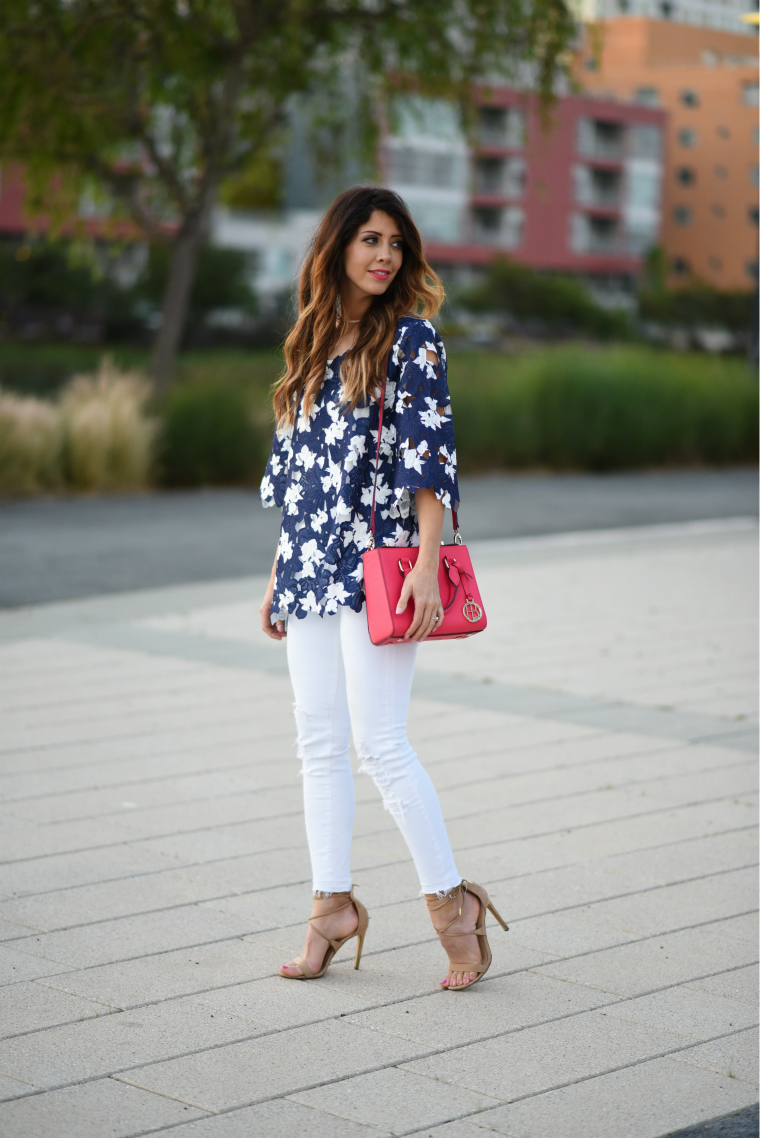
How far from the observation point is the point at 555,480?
18.5 metres

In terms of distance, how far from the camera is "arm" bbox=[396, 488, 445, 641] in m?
3.26

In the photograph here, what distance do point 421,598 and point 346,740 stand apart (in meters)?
0.55

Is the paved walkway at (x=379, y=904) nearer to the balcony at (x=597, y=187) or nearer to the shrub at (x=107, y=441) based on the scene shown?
the shrub at (x=107, y=441)

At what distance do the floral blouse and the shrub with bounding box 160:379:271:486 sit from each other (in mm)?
12509

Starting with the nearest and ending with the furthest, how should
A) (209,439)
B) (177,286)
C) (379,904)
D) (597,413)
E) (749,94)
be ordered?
1. (379,904)
2. (209,439)
3. (177,286)
4. (597,413)
5. (749,94)

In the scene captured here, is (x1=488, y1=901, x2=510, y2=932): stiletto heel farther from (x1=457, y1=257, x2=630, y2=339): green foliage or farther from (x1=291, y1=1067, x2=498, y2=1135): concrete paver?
(x1=457, y1=257, x2=630, y2=339): green foliage

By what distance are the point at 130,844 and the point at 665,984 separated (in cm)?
179

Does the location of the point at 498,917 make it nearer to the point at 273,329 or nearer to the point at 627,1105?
the point at 627,1105

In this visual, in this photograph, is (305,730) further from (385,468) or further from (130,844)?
(130,844)

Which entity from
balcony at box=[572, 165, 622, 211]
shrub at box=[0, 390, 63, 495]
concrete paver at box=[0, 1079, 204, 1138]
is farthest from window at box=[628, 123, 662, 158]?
concrete paver at box=[0, 1079, 204, 1138]

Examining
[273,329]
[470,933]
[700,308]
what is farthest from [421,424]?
[700,308]

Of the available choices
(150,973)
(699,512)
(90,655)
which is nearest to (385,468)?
(150,973)

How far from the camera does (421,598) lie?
3.26 metres

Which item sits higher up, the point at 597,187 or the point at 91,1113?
the point at 597,187
